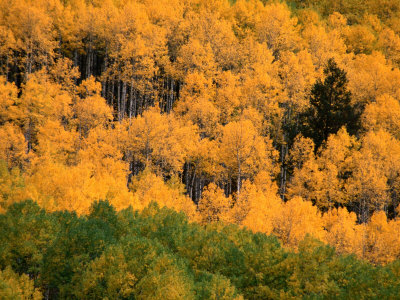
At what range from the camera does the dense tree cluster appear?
32781mm

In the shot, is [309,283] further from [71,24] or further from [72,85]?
[71,24]

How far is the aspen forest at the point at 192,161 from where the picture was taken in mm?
37219

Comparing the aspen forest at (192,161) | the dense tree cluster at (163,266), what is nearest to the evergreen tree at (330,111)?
the aspen forest at (192,161)

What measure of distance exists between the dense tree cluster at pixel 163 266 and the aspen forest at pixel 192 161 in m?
0.15

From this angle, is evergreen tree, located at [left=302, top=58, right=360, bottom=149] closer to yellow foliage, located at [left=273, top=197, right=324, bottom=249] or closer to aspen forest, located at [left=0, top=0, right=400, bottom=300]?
aspen forest, located at [left=0, top=0, right=400, bottom=300]

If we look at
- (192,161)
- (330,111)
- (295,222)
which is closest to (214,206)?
(295,222)

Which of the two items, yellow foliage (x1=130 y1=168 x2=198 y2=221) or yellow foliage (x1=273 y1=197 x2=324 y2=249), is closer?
yellow foliage (x1=273 y1=197 x2=324 y2=249)

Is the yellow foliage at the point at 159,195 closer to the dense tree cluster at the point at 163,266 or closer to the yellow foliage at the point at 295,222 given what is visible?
the yellow foliage at the point at 295,222

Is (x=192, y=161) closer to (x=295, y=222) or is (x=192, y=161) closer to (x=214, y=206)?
(x=214, y=206)

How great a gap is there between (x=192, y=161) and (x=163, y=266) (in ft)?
125

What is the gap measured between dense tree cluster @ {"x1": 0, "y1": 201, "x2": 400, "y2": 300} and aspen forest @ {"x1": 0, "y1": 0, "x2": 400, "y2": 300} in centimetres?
15

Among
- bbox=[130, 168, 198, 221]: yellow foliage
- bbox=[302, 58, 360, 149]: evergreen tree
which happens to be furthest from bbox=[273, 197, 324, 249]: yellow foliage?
bbox=[302, 58, 360, 149]: evergreen tree

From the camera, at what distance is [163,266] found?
35.7m

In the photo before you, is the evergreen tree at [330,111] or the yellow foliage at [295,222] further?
the evergreen tree at [330,111]
